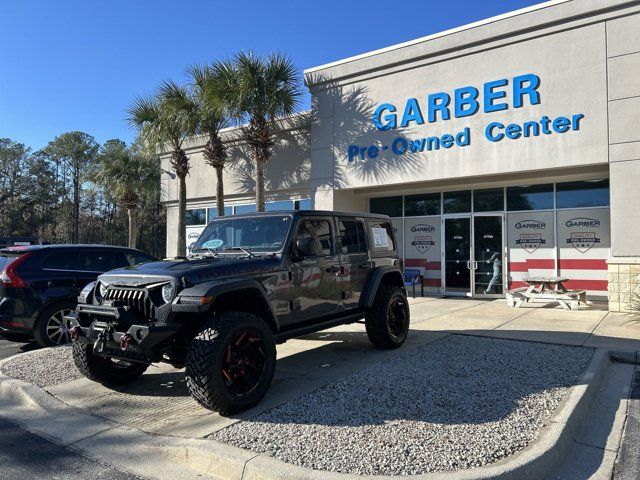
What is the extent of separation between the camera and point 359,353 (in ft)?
22.7

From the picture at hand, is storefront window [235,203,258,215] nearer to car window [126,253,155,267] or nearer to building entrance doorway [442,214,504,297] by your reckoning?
building entrance doorway [442,214,504,297]

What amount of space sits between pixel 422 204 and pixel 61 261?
10.1 metres

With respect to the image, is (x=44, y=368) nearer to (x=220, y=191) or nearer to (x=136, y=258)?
(x=136, y=258)

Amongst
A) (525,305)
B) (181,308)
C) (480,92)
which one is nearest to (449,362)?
(181,308)

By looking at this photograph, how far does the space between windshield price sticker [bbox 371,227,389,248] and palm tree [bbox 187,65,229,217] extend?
734 cm

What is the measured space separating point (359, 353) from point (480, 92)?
814cm

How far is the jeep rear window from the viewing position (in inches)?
277

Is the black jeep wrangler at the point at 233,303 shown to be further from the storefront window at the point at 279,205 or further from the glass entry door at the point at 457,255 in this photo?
the storefront window at the point at 279,205

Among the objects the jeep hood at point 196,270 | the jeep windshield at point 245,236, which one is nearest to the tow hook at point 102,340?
the jeep hood at point 196,270

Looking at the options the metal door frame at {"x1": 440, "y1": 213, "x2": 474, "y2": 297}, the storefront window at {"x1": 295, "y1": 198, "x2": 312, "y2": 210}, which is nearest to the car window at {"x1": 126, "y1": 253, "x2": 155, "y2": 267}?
the storefront window at {"x1": 295, "y1": 198, "x2": 312, "y2": 210}

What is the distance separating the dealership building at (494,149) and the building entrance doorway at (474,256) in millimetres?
38

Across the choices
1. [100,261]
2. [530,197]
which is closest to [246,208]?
[100,261]

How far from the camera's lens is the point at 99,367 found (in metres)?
5.39

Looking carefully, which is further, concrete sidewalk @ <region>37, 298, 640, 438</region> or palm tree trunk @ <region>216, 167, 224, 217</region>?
palm tree trunk @ <region>216, 167, 224, 217</region>
